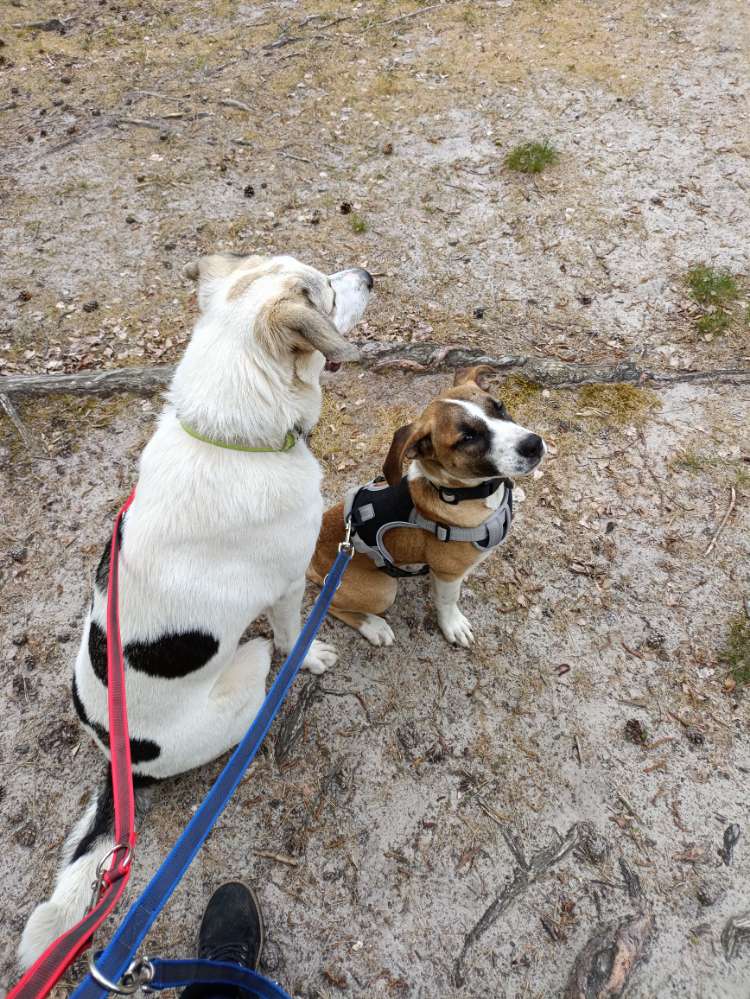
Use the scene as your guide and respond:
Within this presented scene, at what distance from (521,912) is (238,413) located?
9.10ft

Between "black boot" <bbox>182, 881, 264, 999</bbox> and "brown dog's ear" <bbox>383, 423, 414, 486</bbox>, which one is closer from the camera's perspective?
"black boot" <bbox>182, 881, 264, 999</bbox>

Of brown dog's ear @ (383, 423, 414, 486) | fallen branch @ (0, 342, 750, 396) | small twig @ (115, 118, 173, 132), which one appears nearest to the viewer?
brown dog's ear @ (383, 423, 414, 486)

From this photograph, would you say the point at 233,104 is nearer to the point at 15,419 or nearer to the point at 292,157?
the point at 292,157

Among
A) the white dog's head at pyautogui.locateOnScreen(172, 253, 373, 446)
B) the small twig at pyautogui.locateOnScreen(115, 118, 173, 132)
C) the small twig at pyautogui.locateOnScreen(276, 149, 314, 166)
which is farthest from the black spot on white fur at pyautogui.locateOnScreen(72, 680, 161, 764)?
the small twig at pyautogui.locateOnScreen(115, 118, 173, 132)

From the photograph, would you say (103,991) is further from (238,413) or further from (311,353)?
(311,353)

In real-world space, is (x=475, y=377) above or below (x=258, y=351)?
below

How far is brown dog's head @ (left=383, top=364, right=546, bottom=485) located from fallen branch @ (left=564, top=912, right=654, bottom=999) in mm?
2245

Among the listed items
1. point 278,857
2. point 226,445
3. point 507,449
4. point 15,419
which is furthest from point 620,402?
point 15,419

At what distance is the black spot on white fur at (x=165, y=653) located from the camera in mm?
2379

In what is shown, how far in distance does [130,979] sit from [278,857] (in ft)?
4.32

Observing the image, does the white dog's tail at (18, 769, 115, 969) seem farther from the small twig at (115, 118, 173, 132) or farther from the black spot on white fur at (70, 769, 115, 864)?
the small twig at (115, 118, 173, 132)

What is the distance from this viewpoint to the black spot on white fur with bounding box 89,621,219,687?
238cm

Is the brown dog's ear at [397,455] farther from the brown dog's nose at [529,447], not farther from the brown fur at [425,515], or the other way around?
the brown dog's nose at [529,447]

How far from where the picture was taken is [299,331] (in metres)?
2.34
